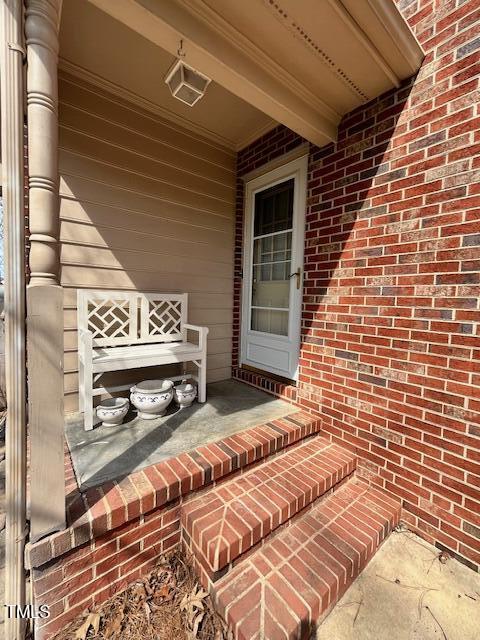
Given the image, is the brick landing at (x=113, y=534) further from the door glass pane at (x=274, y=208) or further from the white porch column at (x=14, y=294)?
A: the door glass pane at (x=274, y=208)

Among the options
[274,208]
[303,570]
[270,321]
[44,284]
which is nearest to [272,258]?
[274,208]

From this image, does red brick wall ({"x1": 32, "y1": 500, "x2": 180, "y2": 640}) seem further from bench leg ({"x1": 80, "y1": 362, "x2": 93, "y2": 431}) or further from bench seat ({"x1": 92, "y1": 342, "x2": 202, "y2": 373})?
bench seat ({"x1": 92, "y1": 342, "x2": 202, "y2": 373})

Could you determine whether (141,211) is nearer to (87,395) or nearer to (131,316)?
(131,316)

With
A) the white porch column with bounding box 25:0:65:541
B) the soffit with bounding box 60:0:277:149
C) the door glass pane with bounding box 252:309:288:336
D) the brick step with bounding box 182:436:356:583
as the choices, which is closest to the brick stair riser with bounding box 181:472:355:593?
the brick step with bounding box 182:436:356:583

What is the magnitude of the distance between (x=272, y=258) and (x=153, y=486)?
2144mm

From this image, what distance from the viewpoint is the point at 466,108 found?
4.82ft

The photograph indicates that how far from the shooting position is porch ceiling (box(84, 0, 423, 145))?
1.33 m

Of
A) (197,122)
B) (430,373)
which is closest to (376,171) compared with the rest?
(430,373)

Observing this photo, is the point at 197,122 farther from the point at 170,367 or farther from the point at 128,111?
the point at 170,367

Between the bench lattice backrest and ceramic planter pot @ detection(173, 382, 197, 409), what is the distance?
0.49 meters

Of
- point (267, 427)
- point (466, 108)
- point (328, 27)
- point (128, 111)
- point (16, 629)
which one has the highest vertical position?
point (128, 111)

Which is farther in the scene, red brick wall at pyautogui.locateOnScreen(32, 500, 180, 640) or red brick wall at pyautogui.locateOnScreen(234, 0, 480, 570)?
red brick wall at pyautogui.locateOnScreen(234, 0, 480, 570)

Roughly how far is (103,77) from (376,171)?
2.14 meters

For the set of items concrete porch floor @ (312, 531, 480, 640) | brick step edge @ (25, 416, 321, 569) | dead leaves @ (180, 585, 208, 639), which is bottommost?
concrete porch floor @ (312, 531, 480, 640)
